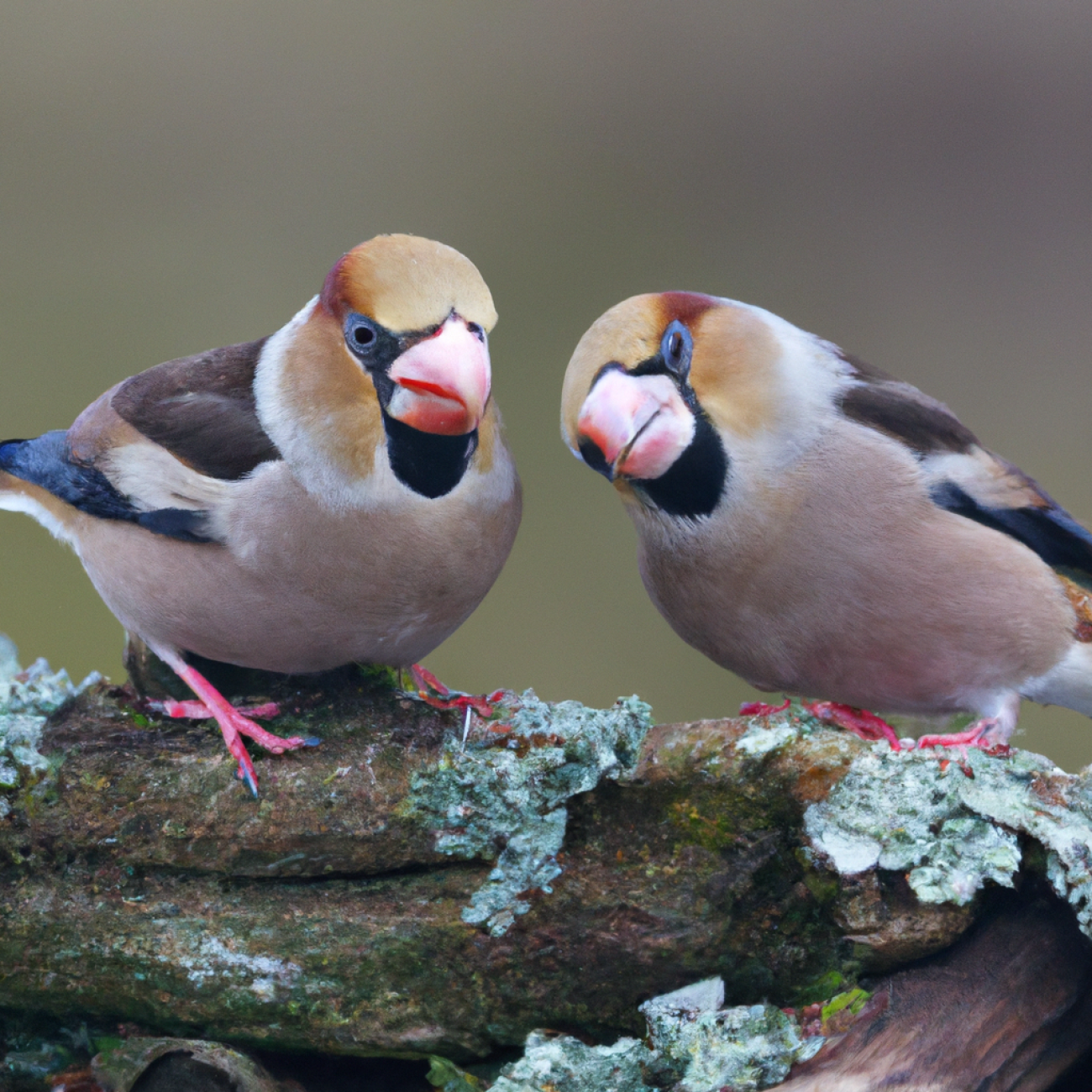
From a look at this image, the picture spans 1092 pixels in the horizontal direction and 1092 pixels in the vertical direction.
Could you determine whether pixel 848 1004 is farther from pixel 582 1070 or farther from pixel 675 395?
pixel 675 395

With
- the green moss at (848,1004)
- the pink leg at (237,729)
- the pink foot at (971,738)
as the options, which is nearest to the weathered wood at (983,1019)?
the green moss at (848,1004)

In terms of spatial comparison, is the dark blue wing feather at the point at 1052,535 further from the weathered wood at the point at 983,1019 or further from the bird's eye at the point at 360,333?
the bird's eye at the point at 360,333

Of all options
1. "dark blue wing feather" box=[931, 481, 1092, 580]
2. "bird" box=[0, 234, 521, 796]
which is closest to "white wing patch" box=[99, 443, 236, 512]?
→ "bird" box=[0, 234, 521, 796]

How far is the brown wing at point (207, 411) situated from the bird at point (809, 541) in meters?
0.40

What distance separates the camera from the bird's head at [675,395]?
121 centimetres

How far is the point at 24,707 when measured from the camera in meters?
1.38

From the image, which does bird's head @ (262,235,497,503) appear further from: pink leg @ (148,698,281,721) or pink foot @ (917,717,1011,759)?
pink foot @ (917,717,1011,759)

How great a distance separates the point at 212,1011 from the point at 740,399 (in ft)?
2.90

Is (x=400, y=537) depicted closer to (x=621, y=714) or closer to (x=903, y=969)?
(x=621, y=714)

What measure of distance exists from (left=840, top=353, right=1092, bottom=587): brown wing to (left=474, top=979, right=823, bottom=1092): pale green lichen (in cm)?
71

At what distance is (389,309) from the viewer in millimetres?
1182

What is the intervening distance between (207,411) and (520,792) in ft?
2.10

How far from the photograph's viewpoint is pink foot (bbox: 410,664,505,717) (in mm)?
1335

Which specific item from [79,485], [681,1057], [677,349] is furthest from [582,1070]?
[79,485]
